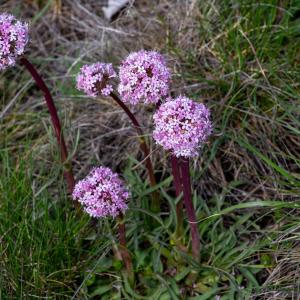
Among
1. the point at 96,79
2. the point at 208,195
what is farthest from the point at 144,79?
the point at 208,195

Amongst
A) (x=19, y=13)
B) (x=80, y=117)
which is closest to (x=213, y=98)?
(x=80, y=117)

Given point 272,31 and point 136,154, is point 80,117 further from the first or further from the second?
point 272,31

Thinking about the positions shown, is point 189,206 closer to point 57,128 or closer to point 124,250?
point 124,250

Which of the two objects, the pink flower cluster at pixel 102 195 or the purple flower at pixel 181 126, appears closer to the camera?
the purple flower at pixel 181 126

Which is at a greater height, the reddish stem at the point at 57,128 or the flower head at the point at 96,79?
the flower head at the point at 96,79

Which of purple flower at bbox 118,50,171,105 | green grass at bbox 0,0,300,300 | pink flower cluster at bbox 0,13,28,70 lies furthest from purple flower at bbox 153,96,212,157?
pink flower cluster at bbox 0,13,28,70

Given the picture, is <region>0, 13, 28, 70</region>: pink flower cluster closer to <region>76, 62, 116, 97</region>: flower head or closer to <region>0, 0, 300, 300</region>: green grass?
<region>76, 62, 116, 97</region>: flower head

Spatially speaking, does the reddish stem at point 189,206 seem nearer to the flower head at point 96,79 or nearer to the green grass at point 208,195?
the green grass at point 208,195

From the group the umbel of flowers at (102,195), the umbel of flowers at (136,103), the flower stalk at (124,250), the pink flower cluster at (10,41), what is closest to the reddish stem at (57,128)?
the umbel of flowers at (136,103)
